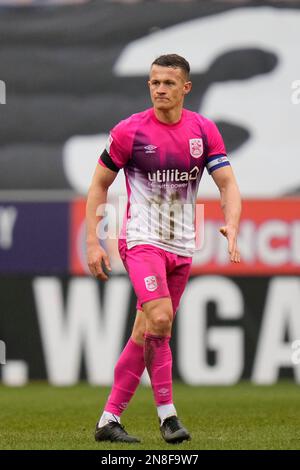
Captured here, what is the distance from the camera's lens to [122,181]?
10.4 m

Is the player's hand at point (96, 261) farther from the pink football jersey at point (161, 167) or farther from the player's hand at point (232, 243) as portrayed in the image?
the player's hand at point (232, 243)

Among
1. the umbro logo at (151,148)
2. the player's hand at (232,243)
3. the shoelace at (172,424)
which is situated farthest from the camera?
the umbro logo at (151,148)

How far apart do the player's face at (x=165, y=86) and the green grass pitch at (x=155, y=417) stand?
1.56 meters

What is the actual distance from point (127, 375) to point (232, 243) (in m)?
0.83

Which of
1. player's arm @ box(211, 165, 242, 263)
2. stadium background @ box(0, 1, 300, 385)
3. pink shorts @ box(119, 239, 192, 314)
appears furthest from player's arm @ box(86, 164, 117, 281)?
stadium background @ box(0, 1, 300, 385)

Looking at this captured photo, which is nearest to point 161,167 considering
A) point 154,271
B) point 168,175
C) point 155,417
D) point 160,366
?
point 168,175

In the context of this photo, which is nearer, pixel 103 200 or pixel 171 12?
pixel 103 200

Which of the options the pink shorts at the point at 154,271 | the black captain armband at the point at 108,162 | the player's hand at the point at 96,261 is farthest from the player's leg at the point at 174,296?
the black captain armband at the point at 108,162

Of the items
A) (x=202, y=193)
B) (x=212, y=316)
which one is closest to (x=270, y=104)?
(x=202, y=193)

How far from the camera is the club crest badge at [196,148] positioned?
568 centimetres

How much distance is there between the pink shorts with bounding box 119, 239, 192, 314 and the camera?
551 centimetres
